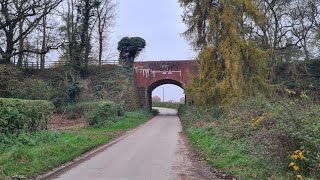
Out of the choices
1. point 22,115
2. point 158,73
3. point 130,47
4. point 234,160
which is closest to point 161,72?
point 158,73

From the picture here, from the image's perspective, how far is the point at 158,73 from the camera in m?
45.8

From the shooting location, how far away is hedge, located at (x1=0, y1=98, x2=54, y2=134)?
1418cm

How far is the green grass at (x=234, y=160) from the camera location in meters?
8.77

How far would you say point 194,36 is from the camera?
28.7 m

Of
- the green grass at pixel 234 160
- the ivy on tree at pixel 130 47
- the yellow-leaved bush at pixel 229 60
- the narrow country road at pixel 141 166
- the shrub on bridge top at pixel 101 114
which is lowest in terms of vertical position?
the narrow country road at pixel 141 166

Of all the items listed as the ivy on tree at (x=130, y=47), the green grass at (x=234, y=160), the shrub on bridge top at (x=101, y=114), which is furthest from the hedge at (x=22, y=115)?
the ivy on tree at (x=130, y=47)

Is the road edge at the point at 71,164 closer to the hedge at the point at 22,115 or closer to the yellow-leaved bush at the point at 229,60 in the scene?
the hedge at the point at 22,115

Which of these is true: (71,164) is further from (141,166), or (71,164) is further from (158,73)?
(158,73)

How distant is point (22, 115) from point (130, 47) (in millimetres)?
33109

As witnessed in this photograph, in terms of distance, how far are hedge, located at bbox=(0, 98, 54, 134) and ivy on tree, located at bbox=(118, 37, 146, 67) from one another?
1145 inches

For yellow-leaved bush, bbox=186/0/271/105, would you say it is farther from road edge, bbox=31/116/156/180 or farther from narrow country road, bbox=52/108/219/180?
road edge, bbox=31/116/156/180

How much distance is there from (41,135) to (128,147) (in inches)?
145

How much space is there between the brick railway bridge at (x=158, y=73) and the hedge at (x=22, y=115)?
86.6 feet

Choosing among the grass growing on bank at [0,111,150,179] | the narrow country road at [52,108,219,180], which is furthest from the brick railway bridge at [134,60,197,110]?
the narrow country road at [52,108,219,180]
